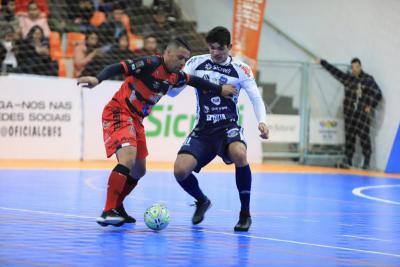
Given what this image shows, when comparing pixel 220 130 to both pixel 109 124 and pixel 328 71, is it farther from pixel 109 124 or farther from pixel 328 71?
pixel 328 71

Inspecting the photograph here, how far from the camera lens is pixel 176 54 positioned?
7.90 metres

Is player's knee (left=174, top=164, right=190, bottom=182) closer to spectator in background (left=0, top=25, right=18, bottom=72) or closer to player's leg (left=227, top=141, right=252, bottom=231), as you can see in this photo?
player's leg (left=227, top=141, right=252, bottom=231)

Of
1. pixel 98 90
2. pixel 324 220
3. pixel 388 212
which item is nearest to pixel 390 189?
pixel 388 212

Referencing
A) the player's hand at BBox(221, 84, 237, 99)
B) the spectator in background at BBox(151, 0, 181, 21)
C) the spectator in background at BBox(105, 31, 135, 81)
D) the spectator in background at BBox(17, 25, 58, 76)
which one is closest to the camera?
the player's hand at BBox(221, 84, 237, 99)

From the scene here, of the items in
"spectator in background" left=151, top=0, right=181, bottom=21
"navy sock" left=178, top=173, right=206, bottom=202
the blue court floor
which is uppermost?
"spectator in background" left=151, top=0, right=181, bottom=21

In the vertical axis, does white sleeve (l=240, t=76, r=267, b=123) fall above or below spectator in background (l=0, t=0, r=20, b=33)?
below

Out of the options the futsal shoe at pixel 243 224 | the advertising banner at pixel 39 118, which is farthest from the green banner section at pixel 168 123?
the futsal shoe at pixel 243 224

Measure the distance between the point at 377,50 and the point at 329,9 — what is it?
1984mm

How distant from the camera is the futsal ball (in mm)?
7695

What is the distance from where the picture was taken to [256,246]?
7004mm

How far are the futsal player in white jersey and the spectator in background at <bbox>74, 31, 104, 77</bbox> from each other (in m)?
10.1

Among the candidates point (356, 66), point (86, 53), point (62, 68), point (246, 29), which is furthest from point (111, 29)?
point (356, 66)

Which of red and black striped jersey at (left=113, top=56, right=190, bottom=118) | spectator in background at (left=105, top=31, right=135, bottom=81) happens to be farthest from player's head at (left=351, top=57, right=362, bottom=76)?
red and black striped jersey at (left=113, top=56, right=190, bottom=118)

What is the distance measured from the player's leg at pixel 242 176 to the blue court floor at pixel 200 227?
15 centimetres
